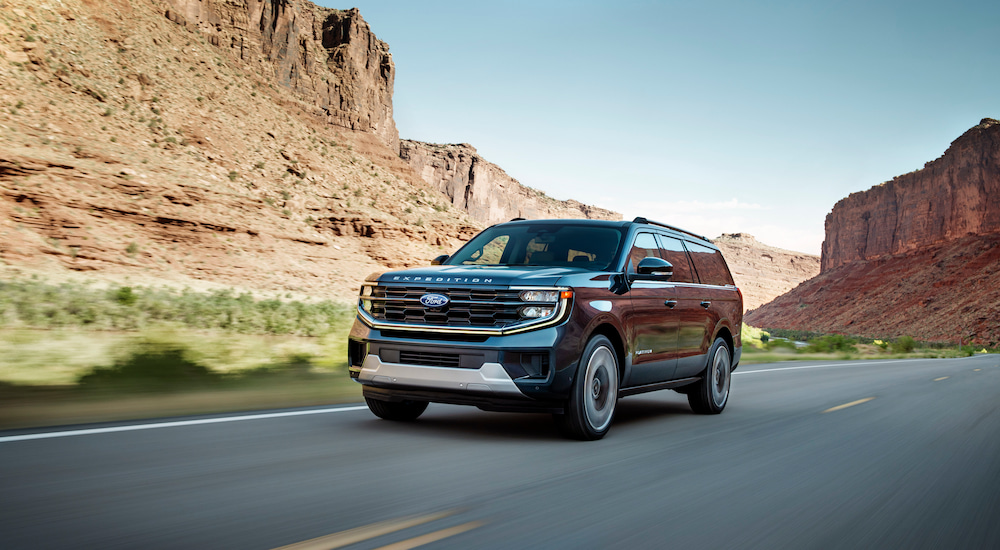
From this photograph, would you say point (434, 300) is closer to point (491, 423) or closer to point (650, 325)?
point (491, 423)

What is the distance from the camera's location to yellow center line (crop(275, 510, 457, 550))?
370 centimetres

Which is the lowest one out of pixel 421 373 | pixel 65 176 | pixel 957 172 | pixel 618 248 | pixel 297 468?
pixel 297 468

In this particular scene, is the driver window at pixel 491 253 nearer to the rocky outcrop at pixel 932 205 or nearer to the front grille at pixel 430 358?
the front grille at pixel 430 358

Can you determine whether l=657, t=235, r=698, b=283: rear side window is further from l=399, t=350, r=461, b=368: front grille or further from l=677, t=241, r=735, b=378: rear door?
l=399, t=350, r=461, b=368: front grille

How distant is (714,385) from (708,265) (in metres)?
1.44

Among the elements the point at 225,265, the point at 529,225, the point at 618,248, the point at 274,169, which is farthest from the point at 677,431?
the point at 274,169

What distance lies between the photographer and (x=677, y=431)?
777 centimetres

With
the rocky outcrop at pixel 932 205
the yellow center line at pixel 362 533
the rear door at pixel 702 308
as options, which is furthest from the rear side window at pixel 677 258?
the rocky outcrop at pixel 932 205

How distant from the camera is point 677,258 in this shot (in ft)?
29.1

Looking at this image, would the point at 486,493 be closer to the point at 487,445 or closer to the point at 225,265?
the point at 487,445

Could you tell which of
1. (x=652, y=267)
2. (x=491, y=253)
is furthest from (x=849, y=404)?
(x=491, y=253)

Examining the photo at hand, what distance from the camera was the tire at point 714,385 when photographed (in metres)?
9.23

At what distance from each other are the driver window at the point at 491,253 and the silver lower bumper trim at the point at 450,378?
1617 millimetres

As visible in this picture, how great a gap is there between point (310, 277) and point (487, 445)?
127ft
